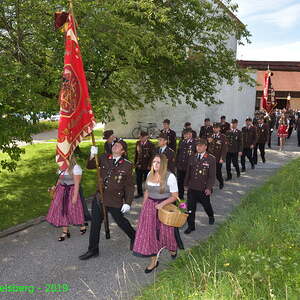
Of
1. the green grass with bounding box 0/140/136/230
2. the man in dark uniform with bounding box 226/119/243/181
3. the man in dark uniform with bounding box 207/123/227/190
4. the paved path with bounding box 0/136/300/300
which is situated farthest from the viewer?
the man in dark uniform with bounding box 226/119/243/181

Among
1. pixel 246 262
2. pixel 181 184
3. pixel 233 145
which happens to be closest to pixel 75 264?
pixel 246 262

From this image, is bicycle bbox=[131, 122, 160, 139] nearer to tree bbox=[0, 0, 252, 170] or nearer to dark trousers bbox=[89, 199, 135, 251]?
tree bbox=[0, 0, 252, 170]

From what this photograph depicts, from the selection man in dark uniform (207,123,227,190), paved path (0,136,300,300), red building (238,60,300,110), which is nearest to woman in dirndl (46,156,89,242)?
paved path (0,136,300,300)

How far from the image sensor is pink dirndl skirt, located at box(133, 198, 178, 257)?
16.7ft

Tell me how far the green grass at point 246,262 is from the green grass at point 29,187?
4.06 meters

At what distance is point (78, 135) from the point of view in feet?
17.9

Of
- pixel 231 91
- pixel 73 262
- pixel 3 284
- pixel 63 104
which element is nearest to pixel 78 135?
pixel 63 104

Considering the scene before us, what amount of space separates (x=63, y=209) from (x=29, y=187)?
4.55 metres

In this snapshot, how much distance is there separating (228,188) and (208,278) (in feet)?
20.0

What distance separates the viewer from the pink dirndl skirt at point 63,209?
617 centimetres

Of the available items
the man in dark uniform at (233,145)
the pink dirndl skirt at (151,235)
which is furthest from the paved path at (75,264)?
the man in dark uniform at (233,145)

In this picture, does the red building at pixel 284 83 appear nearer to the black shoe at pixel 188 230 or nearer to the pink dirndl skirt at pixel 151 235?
the black shoe at pixel 188 230

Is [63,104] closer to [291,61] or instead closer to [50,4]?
[50,4]

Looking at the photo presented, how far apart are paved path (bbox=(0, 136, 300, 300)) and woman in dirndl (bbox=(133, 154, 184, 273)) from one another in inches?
12.3
